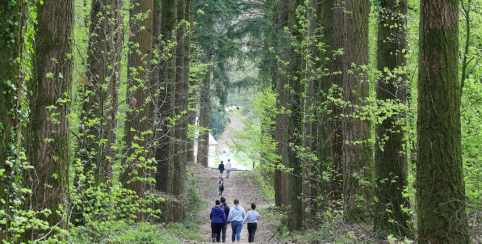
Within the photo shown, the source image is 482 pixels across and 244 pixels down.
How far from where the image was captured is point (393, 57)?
8.58 m

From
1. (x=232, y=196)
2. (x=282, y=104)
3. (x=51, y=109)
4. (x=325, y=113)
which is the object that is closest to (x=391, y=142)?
(x=325, y=113)

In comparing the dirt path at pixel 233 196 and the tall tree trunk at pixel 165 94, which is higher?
the tall tree trunk at pixel 165 94

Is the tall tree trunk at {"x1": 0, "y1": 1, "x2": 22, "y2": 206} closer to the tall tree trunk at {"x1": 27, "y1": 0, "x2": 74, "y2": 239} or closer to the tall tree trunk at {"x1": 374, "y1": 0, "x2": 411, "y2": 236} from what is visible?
the tall tree trunk at {"x1": 27, "y1": 0, "x2": 74, "y2": 239}

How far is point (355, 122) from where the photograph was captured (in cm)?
995

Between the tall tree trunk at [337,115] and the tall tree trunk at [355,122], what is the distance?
25 cm

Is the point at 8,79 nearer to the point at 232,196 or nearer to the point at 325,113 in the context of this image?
the point at 325,113

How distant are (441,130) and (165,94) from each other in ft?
32.0

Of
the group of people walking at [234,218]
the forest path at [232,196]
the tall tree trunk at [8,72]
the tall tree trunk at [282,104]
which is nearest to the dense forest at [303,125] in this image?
the tall tree trunk at [8,72]

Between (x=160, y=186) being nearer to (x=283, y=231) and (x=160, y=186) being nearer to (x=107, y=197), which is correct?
(x=283, y=231)

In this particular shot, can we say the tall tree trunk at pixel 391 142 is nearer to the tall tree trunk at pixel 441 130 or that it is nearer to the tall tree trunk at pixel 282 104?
the tall tree trunk at pixel 441 130

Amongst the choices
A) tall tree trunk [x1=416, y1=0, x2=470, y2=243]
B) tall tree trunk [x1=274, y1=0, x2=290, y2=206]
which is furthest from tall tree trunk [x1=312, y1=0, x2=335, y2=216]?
tall tree trunk [x1=416, y1=0, x2=470, y2=243]

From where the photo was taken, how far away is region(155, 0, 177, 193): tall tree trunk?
13.1 metres

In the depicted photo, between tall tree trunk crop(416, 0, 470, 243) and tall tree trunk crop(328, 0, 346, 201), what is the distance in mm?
4896

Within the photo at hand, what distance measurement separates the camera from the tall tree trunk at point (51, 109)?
577 cm
